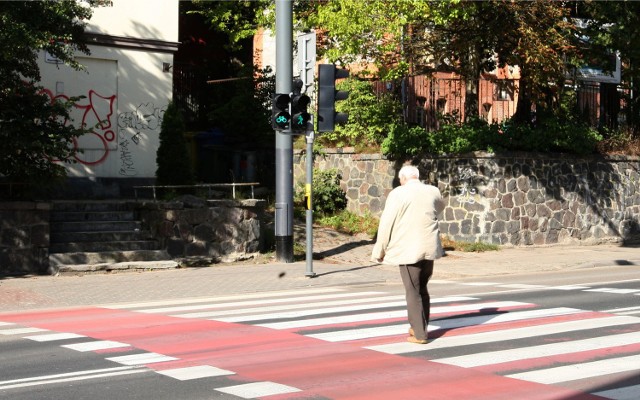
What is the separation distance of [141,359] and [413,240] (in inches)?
117

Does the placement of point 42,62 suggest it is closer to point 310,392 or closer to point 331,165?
point 331,165

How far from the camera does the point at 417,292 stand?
9.83 m

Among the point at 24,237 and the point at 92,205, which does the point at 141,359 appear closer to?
the point at 24,237

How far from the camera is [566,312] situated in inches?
474

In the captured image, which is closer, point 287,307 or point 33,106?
point 287,307

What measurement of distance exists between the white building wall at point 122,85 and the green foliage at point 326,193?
433 cm

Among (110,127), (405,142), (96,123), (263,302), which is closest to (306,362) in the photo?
(263,302)

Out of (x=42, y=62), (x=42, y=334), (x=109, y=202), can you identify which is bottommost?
(x=42, y=334)

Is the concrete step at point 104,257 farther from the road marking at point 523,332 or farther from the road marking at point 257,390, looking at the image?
the road marking at point 257,390

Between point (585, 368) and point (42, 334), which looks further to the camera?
point (42, 334)

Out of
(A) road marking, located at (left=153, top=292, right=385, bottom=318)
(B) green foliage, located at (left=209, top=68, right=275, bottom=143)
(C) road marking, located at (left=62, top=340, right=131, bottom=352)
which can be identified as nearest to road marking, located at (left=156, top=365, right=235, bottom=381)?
(C) road marking, located at (left=62, top=340, right=131, bottom=352)

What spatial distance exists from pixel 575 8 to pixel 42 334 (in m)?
18.0

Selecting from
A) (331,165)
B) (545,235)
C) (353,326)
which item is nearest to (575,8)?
(545,235)

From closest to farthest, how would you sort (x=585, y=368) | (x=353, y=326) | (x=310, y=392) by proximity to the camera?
(x=310, y=392), (x=585, y=368), (x=353, y=326)
